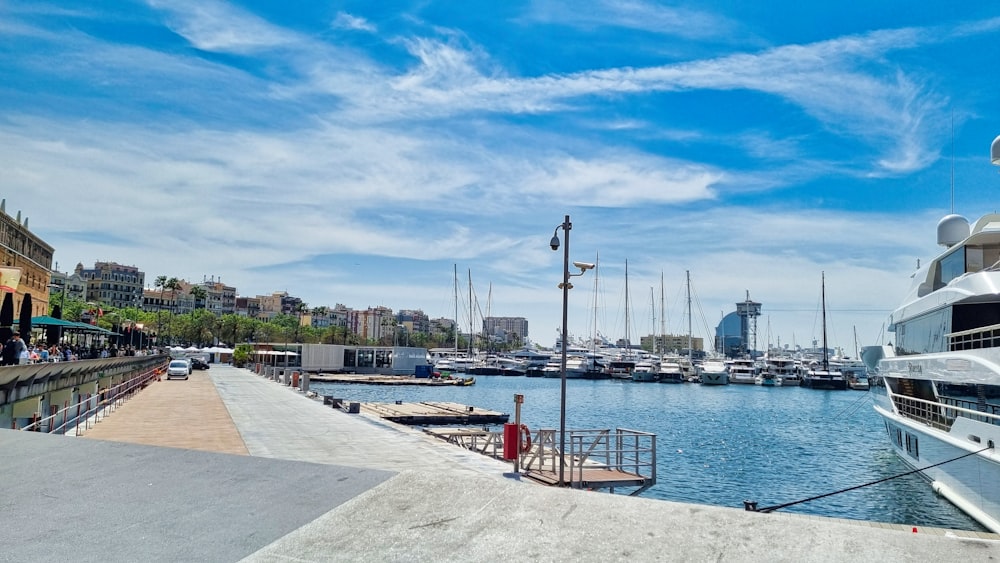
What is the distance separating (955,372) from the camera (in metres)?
19.9

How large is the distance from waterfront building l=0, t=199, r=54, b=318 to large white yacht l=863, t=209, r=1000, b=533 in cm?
5641

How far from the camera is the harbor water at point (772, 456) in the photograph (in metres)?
25.2

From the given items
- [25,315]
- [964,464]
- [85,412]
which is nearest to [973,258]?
[964,464]

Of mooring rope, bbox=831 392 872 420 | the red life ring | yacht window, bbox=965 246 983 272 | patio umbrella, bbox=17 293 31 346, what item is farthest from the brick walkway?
mooring rope, bbox=831 392 872 420

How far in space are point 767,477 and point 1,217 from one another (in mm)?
58045

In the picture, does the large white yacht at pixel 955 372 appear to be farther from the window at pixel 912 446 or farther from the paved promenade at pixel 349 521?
the paved promenade at pixel 349 521

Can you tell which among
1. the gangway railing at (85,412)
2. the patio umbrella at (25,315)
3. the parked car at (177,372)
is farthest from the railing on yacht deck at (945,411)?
the parked car at (177,372)

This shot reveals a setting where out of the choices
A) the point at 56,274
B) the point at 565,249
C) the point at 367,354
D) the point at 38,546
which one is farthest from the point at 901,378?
the point at 56,274

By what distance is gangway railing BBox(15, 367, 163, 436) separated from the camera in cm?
2066

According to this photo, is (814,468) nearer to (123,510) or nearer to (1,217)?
(123,510)

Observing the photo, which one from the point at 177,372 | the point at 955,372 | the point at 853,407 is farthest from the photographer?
the point at 853,407

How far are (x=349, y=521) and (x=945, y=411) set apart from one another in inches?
799

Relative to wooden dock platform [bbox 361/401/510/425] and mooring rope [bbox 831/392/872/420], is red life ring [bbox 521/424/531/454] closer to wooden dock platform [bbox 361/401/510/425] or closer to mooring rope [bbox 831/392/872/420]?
wooden dock platform [bbox 361/401/510/425]

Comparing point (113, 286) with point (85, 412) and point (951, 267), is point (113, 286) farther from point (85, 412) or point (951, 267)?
point (951, 267)
